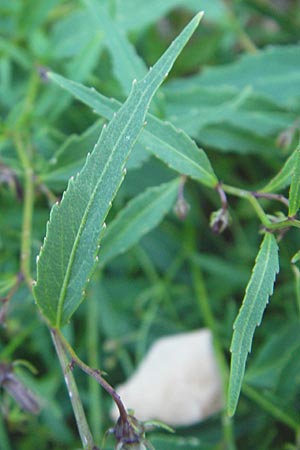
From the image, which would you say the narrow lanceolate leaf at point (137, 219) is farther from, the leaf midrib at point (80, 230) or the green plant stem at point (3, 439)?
the green plant stem at point (3, 439)

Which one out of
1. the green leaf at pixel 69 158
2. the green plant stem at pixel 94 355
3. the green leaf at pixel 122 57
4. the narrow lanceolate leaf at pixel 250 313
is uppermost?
the green leaf at pixel 122 57

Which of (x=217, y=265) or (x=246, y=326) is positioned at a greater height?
(x=246, y=326)

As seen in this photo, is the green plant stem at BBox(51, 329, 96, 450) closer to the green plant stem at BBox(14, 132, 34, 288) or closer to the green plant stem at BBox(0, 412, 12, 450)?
the green plant stem at BBox(14, 132, 34, 288)

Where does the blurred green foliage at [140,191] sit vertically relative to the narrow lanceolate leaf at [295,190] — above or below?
below

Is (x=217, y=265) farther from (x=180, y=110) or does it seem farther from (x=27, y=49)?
(x=27, y=49)

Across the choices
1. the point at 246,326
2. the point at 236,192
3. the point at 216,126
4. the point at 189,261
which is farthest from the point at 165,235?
the point at 246,326

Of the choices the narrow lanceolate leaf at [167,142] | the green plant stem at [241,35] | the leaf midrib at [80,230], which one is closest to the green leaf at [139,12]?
the green plant stem at [241,35]

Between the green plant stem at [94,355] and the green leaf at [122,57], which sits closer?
the green leaf at [122,57]

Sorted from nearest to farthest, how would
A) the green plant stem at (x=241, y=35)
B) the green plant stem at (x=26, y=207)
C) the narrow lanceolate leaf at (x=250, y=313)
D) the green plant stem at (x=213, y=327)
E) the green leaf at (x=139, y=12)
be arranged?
1. the narrow lanceolate leaf at (x=250, y=313)
2. the green plant stem at (x=26, y=207)
3. the green plant stem at (x=213, y=327)
4. the green leaf at (x=139, y=12)
5. the green plant stem at (x=241, y=35)
